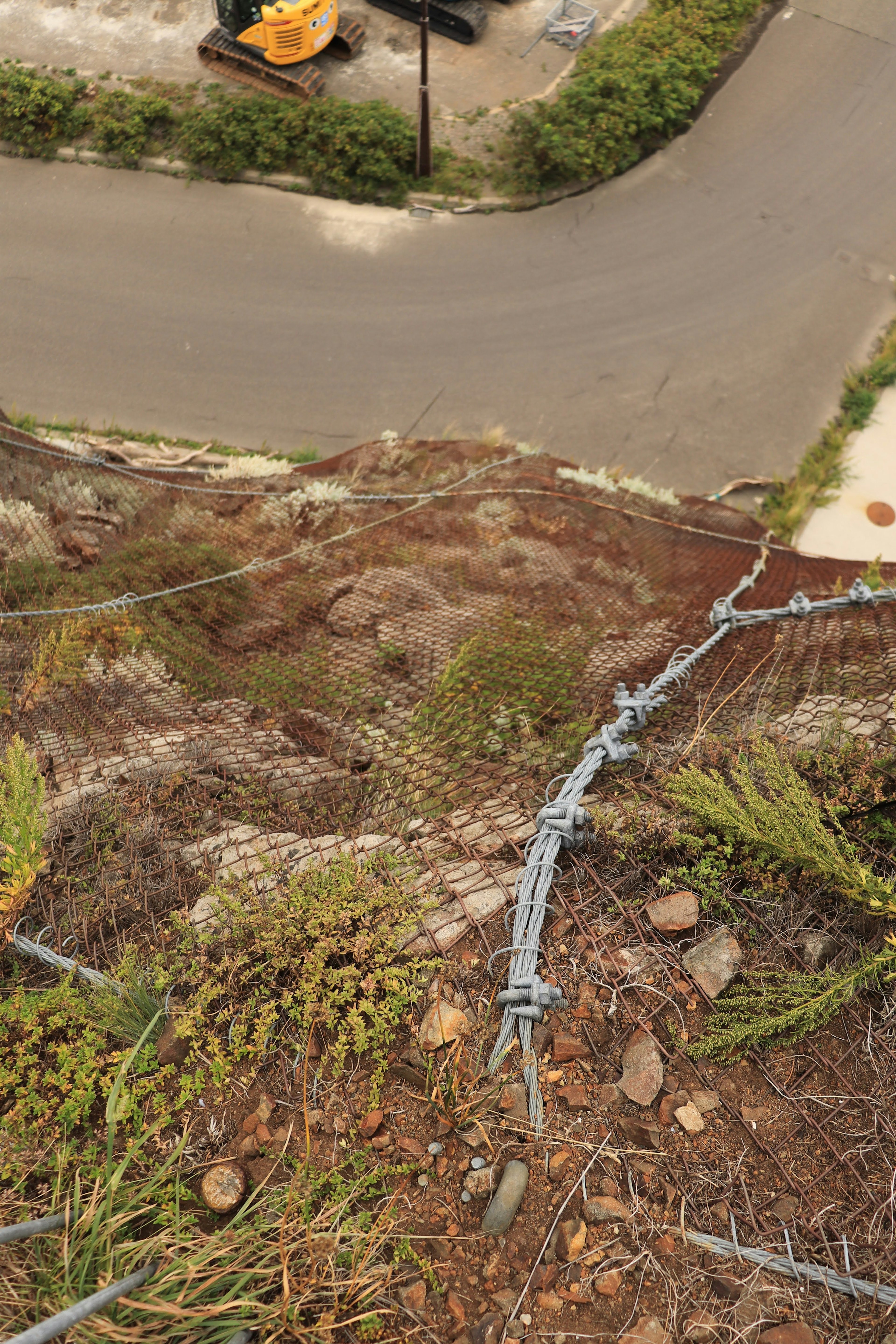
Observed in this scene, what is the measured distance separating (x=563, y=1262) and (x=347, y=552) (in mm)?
4961

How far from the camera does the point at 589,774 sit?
11.4 ft

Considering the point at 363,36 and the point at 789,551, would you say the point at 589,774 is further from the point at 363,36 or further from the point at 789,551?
the point at 363,36

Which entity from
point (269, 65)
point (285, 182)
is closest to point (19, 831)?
point (285, 182)

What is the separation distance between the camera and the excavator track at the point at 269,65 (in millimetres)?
10906

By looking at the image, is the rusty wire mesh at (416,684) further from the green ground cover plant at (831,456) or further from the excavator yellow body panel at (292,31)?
the excavator yellow body panel at (292,31)

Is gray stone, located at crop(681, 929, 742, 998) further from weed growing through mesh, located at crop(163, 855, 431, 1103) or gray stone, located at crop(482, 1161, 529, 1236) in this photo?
weed growing through mesh, located at crop(163, 855, 431, 1103)

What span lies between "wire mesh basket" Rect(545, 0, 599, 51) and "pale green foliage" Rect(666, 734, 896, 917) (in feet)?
41.6

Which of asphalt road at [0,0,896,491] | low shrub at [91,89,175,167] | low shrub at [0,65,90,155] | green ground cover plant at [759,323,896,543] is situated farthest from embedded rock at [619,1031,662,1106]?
low shrub at [0,65,90,155]

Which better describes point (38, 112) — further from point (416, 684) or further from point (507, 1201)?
point (507, 1201)

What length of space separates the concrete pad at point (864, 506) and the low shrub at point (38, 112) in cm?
1103

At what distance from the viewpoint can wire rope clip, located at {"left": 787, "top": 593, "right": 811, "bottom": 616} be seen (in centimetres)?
470

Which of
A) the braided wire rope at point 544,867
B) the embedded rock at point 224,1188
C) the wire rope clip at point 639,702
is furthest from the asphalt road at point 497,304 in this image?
the embedded rock at point 224,1188

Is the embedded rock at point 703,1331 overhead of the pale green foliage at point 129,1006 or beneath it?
overhead

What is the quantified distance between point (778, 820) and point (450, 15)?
1329cm
